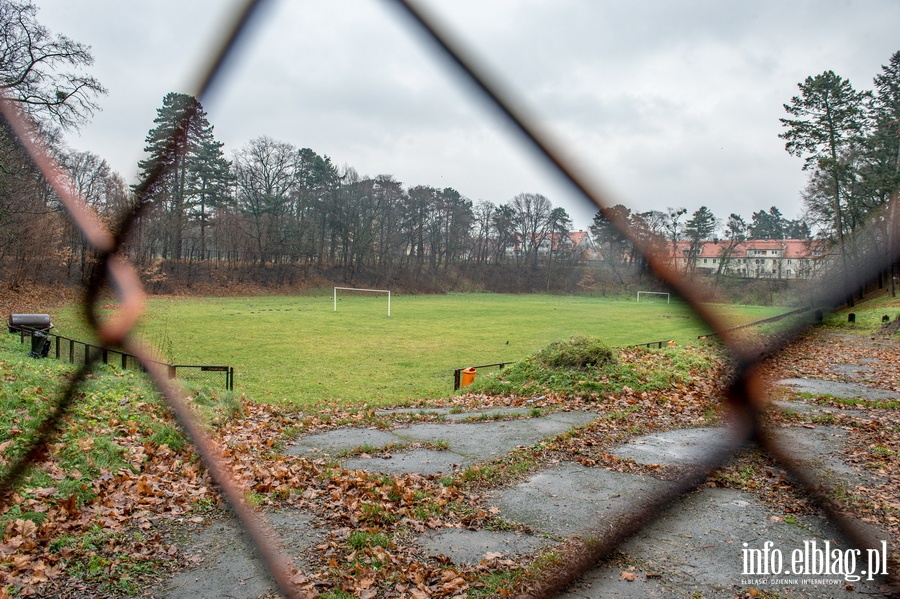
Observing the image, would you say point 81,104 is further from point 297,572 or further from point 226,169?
point 226,169

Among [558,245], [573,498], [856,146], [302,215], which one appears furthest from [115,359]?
[558,245]

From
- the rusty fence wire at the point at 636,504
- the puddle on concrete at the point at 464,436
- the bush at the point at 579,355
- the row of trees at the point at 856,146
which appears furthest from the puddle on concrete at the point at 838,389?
the row of trees at the point at 856,146

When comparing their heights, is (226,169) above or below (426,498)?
above

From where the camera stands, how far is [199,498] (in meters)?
4.45

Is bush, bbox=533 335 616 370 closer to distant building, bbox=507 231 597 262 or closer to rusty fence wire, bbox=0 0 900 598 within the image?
rusty fence wire, bbox=0 0 900 598

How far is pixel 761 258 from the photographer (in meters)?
77.2

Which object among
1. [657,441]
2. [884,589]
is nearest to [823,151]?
[657,441]

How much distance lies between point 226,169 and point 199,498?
60.5 m

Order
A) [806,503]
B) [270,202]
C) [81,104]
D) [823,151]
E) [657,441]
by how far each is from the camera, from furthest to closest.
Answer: [270,202] < [823,151] < [81,104] < [657,441] < [806,503]

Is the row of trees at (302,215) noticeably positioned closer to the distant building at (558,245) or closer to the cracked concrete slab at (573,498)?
the distant building at (558,245)

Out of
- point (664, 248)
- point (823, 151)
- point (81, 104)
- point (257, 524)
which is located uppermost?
point (823, 151)

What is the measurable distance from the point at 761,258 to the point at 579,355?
78229 mm

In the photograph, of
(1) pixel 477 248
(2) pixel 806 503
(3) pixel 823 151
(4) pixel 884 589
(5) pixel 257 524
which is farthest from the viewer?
(1) pixel 477 248

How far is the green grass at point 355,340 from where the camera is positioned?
14.2 m
